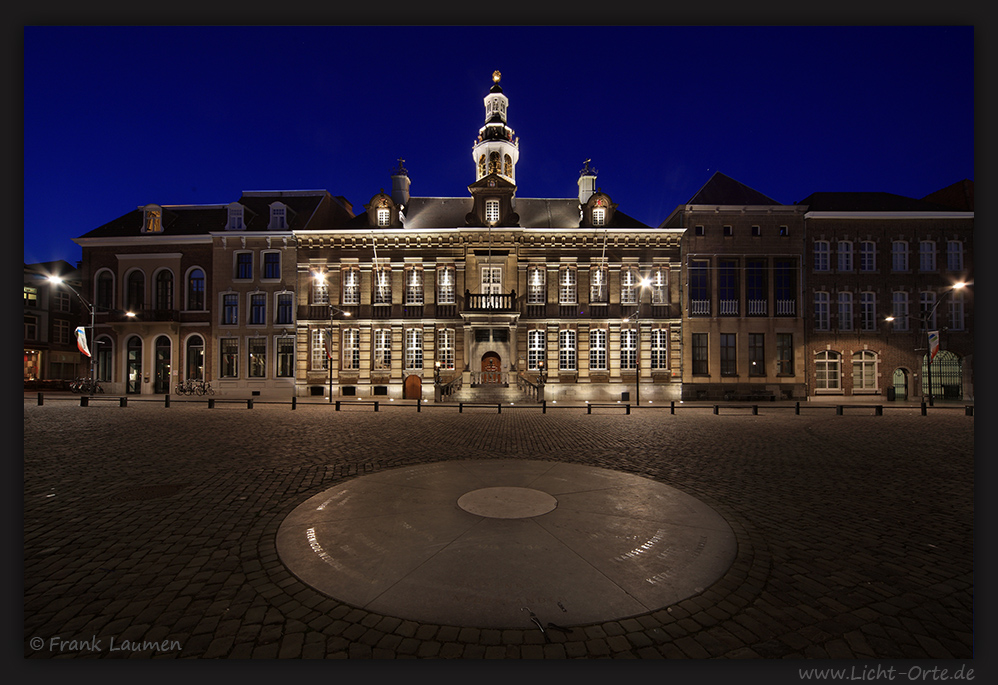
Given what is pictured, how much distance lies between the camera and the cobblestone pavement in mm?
2951

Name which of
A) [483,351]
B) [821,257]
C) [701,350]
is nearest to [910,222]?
[821,257]

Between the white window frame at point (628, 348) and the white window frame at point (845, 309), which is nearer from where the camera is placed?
the white window frame at point (845, 309)

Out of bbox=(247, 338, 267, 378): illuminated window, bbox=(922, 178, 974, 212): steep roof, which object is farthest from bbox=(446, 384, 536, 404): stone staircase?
bbox=(922, 178, 974, 212): steep roof

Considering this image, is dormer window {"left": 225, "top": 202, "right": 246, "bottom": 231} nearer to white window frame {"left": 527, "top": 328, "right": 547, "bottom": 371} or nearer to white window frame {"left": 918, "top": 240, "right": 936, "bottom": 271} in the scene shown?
white window frame {"left": 527, "top": 328, "right": 547, "bottom": 371}

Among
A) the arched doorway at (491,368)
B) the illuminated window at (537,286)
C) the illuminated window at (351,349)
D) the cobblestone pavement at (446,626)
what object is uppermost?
the illuminated window at (537,286)

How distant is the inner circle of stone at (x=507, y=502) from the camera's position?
5402 millimetres

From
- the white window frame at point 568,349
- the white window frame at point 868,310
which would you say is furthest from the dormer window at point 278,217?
the white window frame at point 868,310

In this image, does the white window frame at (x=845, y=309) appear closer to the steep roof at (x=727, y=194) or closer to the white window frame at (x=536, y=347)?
the steep roof at (x=727, y=194)

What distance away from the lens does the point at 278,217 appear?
3241cm

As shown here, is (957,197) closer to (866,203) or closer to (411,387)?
(866,203)

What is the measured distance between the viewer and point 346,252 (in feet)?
101

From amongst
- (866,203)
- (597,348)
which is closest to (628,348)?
(597,348)

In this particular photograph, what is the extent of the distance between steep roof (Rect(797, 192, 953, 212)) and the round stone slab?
3509cm

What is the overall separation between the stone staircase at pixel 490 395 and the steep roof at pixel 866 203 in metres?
26.2
